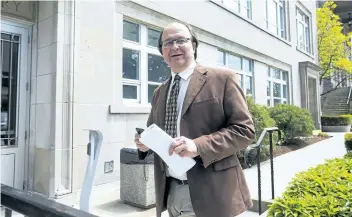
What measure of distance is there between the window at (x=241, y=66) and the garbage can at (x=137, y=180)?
260 inches

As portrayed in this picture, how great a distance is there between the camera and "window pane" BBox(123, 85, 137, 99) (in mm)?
6366

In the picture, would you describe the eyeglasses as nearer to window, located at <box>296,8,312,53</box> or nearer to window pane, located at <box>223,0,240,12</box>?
window pane, located at <box>223,0,240,12</box>

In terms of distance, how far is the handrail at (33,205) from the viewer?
80 centimetres

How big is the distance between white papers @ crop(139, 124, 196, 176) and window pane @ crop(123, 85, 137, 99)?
5.05m

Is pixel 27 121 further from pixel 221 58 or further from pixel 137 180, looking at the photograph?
pixel 221 58

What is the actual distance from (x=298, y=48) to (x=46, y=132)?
16.5 meters

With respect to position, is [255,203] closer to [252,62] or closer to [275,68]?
[252,62]

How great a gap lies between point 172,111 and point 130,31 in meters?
5.27

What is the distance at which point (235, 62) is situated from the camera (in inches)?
440

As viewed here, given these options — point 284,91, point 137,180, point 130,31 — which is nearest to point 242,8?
point 284,91

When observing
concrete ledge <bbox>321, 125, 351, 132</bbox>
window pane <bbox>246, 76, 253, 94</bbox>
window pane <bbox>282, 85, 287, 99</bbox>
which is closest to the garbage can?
window pane <bbox>246, 76, 253, 94</bbox>

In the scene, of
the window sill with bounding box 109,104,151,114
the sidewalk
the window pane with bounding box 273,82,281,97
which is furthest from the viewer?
the window pane with bounding box 273,82,281,97

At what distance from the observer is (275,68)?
1455 centimetres

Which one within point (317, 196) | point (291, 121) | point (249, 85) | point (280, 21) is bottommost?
point (317, 196)
